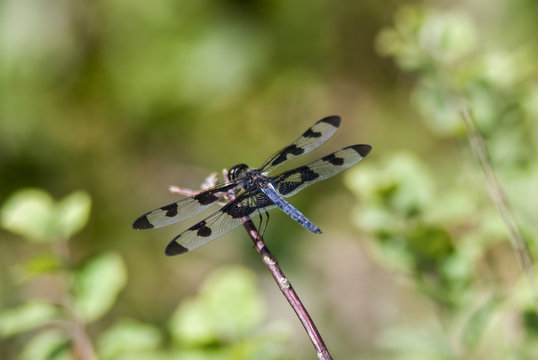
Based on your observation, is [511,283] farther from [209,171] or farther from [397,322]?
[209,171]

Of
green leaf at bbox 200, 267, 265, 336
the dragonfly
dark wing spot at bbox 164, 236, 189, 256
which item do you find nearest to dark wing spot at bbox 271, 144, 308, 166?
the dragonfly

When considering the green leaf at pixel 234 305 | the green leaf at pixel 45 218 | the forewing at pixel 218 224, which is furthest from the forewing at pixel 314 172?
the green leaf at pixel 45 218

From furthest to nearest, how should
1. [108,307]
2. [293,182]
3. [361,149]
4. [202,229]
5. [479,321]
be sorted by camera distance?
1. [293,182]
2. [361,149]
3. [202,229]
4. [108,307]
5. [479,321]

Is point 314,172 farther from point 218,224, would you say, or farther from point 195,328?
point 195,328

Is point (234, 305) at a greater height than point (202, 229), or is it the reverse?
point (202, 229)

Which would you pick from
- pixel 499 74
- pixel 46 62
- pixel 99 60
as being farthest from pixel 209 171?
pixel 499 74

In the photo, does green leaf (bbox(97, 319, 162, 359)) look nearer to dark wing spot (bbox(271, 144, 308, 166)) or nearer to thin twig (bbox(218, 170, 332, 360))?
thin twig (bbox(218, 170, 332, 360))

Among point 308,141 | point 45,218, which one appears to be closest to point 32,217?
point 45,218
